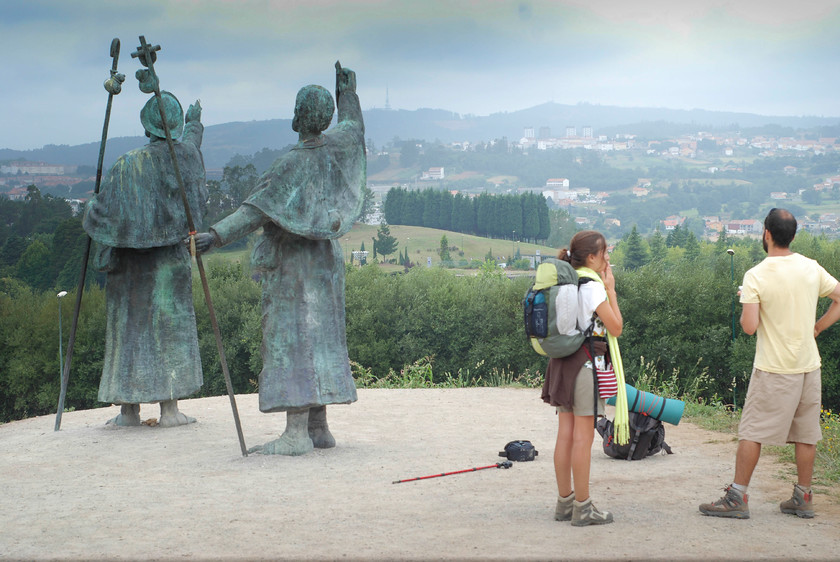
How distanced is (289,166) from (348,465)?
2483 mm

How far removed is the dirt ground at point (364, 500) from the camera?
5.05 m

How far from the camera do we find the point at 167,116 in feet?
28.6

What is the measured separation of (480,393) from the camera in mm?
12008

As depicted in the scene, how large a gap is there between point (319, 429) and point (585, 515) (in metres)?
3.15

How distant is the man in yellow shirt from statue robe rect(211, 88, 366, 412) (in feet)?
10.7

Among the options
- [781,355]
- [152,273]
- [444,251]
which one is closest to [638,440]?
[781,355]

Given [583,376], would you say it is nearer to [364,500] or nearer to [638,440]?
[364,500]

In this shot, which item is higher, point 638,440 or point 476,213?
point 638,440

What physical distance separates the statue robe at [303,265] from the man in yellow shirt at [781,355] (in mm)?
3268

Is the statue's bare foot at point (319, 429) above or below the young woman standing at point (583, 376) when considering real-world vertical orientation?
below

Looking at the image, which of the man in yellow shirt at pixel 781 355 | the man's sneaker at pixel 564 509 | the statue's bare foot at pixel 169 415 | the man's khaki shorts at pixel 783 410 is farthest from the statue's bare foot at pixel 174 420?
the man's khaki shorts at pixel 783 410

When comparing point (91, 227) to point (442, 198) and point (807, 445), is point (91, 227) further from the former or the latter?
point (442, 198)

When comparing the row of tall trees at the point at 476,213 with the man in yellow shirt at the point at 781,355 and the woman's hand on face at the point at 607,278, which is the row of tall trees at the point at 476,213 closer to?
the man in yellow shirt at the point at 781,355

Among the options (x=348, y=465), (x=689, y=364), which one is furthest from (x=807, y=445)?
(x=689, y=364)
